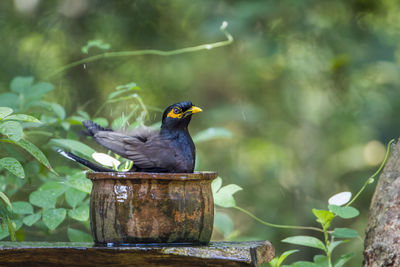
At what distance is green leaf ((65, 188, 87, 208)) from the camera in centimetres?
282

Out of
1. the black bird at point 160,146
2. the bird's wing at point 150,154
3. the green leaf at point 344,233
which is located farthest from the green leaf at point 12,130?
the green leaf at point 344,233

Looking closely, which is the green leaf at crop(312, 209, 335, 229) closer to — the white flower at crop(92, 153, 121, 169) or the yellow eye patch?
the yellow eye patch

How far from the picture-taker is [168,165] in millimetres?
2111

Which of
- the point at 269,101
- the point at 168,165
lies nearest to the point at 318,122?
the point at 269,101

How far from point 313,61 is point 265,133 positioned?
1.29 m

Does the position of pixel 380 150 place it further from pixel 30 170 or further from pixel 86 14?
pixel 30 170

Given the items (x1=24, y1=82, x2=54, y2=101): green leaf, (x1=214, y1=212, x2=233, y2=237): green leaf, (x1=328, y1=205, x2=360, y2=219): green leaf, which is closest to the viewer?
(x1=328, y1=205, x2=360, y2=219): green leaf

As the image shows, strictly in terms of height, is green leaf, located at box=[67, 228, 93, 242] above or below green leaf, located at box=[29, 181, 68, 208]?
below

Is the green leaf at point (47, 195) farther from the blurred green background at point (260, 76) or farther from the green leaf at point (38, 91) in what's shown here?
the blurred green background at point (260, 76)

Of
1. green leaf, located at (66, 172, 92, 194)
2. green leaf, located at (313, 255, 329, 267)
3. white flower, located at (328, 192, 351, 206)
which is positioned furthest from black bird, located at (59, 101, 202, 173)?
green leaf, located at (313, 255, 329, 267)

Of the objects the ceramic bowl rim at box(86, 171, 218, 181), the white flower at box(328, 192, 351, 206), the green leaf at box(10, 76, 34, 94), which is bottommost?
the white flower at box(328, 192, 351, 206)

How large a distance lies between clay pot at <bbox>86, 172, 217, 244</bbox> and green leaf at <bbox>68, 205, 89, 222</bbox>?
0.72 m

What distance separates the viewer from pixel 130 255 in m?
1.86

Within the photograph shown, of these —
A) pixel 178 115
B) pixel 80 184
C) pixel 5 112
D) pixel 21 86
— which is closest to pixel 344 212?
pixel 178 115
